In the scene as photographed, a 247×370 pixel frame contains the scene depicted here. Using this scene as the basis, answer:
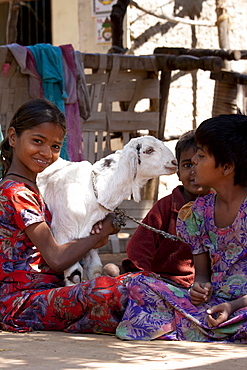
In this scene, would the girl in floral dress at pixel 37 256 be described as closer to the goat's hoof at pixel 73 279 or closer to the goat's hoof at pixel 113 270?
the goat's hoof at pixel 73 279

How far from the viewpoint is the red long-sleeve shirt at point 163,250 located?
3.77 meters

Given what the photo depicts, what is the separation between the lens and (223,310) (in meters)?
2.91

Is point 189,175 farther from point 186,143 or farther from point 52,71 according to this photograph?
point 52,71

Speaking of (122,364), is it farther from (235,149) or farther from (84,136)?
(84,136)

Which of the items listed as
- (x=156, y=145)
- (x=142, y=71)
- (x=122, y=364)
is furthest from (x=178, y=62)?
(x=122, y=364)

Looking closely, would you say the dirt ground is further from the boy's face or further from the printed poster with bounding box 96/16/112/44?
the printed poster with bounding box 96/16/112/44

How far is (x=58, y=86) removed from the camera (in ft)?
19.4

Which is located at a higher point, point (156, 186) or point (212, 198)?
Answer: point (212, 198)

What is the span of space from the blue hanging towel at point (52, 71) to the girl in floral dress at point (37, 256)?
7.27 feet

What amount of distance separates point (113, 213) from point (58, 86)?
245 centimetres

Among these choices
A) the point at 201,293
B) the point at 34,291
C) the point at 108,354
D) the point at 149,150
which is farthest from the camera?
the point at 149,150

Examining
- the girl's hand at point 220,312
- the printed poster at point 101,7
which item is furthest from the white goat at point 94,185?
the printed poster at point 101,7

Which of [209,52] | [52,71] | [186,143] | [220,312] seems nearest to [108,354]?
[220,312]

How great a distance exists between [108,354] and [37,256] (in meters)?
0.98
